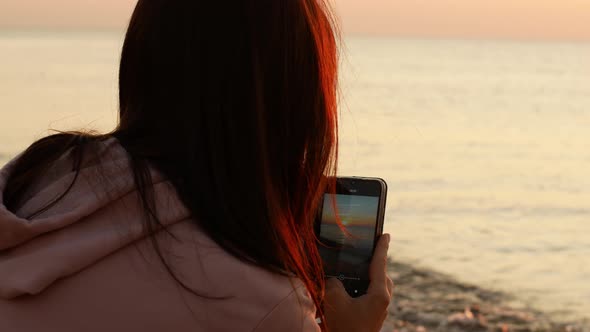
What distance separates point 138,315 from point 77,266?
102mm

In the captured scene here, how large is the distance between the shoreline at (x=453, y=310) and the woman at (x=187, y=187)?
3.93 metres

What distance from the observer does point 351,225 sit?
1851mm

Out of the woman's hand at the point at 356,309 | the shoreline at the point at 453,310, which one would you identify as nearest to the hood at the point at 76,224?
the woman's hand at the point at 356,309

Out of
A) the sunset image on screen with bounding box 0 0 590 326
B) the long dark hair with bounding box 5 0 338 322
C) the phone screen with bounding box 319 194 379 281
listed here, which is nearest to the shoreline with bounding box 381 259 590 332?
the sunset image on screen with bounding box 0 0 590 326

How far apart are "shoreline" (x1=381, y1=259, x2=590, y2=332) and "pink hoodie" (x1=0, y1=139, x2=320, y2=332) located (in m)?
4.01

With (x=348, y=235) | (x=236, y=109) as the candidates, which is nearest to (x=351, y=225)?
(x=348, y=235)

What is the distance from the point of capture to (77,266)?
4.09 ft

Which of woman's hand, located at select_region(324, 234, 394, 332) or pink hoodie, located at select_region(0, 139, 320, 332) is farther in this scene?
woman's hand, located at select_region(324, 234, 394, 332)

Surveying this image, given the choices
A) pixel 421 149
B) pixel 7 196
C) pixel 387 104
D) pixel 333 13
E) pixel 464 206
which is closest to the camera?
pixel 7 196

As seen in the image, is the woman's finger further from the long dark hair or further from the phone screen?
the long dark hair

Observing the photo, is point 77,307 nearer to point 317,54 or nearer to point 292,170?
point 292,170

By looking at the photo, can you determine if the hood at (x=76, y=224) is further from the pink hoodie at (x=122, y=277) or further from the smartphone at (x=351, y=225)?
the smartphone at (x=351, y=225)

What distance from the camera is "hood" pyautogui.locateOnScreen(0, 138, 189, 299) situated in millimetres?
1249

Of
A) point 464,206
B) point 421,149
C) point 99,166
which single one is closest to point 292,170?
point 99,166
